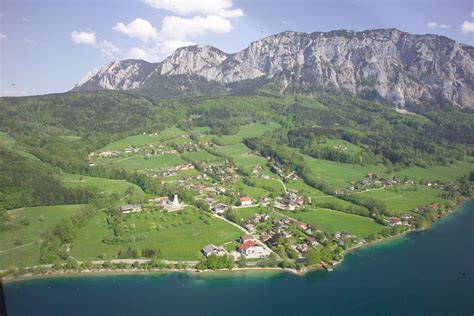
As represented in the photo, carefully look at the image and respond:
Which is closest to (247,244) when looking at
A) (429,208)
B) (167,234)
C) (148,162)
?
(167,234)

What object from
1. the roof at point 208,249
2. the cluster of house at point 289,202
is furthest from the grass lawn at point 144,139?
the roof at point 208,249

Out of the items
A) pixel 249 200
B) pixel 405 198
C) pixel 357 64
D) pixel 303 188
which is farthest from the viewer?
pixel 357 64

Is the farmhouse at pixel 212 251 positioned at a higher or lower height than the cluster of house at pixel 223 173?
lower

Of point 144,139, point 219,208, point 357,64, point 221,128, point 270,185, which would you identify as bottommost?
point 219,208

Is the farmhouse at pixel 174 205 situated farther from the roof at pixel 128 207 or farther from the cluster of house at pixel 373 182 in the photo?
the cluster of house at pixel 373 182

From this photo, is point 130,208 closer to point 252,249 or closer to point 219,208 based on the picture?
point 219,208

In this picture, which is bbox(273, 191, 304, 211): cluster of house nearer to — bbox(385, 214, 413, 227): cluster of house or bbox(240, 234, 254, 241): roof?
bbox(385, 214, 413, 227): cluster of house
